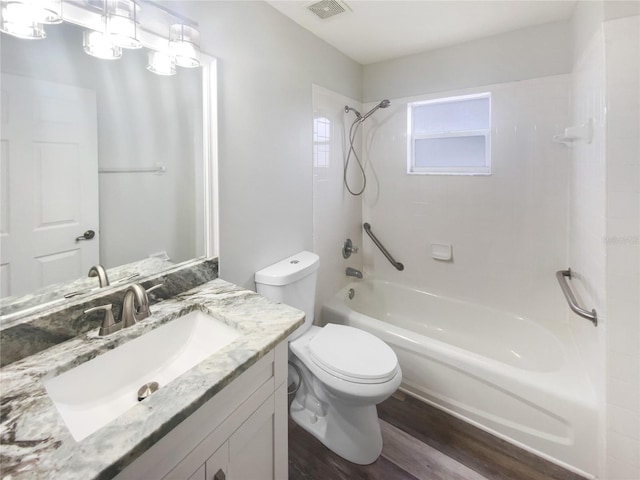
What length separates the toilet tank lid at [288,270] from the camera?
5.52 ft

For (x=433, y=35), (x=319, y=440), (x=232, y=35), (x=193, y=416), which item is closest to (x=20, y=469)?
(x=193, y=416)

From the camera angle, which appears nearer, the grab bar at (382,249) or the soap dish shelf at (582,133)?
the soap dish shelf at (582,133)

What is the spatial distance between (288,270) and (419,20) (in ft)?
5.51

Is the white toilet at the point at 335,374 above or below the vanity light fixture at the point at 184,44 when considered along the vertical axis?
below

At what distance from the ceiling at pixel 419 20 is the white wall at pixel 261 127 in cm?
14

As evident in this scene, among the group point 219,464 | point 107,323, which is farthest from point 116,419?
point 107,323

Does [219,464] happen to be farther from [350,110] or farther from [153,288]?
[350,110]

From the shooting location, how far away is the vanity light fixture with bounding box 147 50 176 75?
124cm

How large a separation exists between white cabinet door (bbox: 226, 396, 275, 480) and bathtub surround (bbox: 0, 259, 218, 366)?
592 mm

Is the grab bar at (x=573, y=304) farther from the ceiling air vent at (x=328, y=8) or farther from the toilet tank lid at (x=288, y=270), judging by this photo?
the ceiling air vent at (x=328, y=8)

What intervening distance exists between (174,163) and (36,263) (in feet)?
2.06

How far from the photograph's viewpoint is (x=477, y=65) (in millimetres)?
2186

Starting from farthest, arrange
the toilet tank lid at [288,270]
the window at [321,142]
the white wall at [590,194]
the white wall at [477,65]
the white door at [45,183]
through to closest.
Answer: the window at [321,142]
the white wall at [477,65]
the toilet tank lid at [288,270]
the white wall at [590,194]
the white door at [45,183]

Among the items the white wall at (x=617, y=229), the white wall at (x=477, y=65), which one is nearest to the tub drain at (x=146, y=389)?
the white wall at (x=617, y=229)
